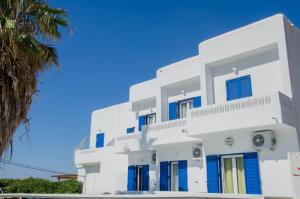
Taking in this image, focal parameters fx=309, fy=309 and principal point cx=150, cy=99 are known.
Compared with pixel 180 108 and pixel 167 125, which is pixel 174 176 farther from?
pixel 180 108

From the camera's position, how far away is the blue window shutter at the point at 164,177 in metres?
15.4

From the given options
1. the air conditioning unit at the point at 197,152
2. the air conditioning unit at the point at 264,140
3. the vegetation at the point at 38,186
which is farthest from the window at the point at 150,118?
the air conditioning unit at the point at 264,140

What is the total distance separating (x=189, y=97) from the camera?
16.5 meters

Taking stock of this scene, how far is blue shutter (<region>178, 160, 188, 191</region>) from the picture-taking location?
14.6 m

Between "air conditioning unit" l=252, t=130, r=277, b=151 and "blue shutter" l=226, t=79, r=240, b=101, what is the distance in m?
2.35

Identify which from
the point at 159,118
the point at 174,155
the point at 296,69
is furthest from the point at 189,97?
the point at 296,69

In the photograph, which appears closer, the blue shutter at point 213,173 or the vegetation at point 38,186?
the blue shutter at point 213,173

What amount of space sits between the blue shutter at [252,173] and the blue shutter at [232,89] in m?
2.84

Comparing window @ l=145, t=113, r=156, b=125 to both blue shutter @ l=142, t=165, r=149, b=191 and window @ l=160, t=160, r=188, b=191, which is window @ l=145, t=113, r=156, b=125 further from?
window @ l=160, t=160, r=188, b=191

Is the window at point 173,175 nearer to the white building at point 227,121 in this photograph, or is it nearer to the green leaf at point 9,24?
the white building at point 227,121

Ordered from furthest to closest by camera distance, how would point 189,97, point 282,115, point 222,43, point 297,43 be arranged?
point 189,97
point 222,43
point 297,43
point 282,115

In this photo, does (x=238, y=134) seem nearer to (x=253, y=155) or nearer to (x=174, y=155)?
(x=253, y=155)

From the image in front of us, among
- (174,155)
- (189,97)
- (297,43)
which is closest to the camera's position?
(297,43)

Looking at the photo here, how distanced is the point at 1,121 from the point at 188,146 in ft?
30.3
